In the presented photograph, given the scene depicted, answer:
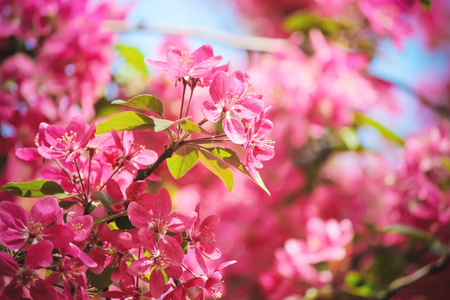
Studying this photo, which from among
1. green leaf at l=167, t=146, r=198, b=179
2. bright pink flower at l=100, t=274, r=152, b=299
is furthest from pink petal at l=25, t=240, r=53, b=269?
green leaf at l=167, t=146, r=198, b=179

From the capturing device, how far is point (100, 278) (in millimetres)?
512

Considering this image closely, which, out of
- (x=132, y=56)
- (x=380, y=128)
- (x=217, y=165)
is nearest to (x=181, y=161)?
(x=217, y=165)

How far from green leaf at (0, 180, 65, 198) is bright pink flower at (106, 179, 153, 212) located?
0.06 meters

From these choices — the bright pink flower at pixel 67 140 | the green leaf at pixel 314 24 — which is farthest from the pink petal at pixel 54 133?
the green leaf at pixel 314 24

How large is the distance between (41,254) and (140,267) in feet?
0.38

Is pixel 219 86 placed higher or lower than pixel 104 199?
higher

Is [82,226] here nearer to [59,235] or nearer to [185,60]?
[59,235]

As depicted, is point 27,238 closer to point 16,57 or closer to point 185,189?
point 16,57

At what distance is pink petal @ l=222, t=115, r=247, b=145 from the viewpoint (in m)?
0.50

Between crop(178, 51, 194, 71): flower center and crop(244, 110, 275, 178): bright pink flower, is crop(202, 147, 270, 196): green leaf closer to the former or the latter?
crop(244, 110, 275, 178): bright pink flower

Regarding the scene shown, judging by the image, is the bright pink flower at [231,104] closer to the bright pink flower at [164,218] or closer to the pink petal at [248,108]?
the pink petal at [248,108]

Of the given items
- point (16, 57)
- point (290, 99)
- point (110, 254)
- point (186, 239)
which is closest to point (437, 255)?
point (290, 99)

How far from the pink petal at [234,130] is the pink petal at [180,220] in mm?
111

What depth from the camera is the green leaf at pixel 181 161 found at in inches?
22.6
